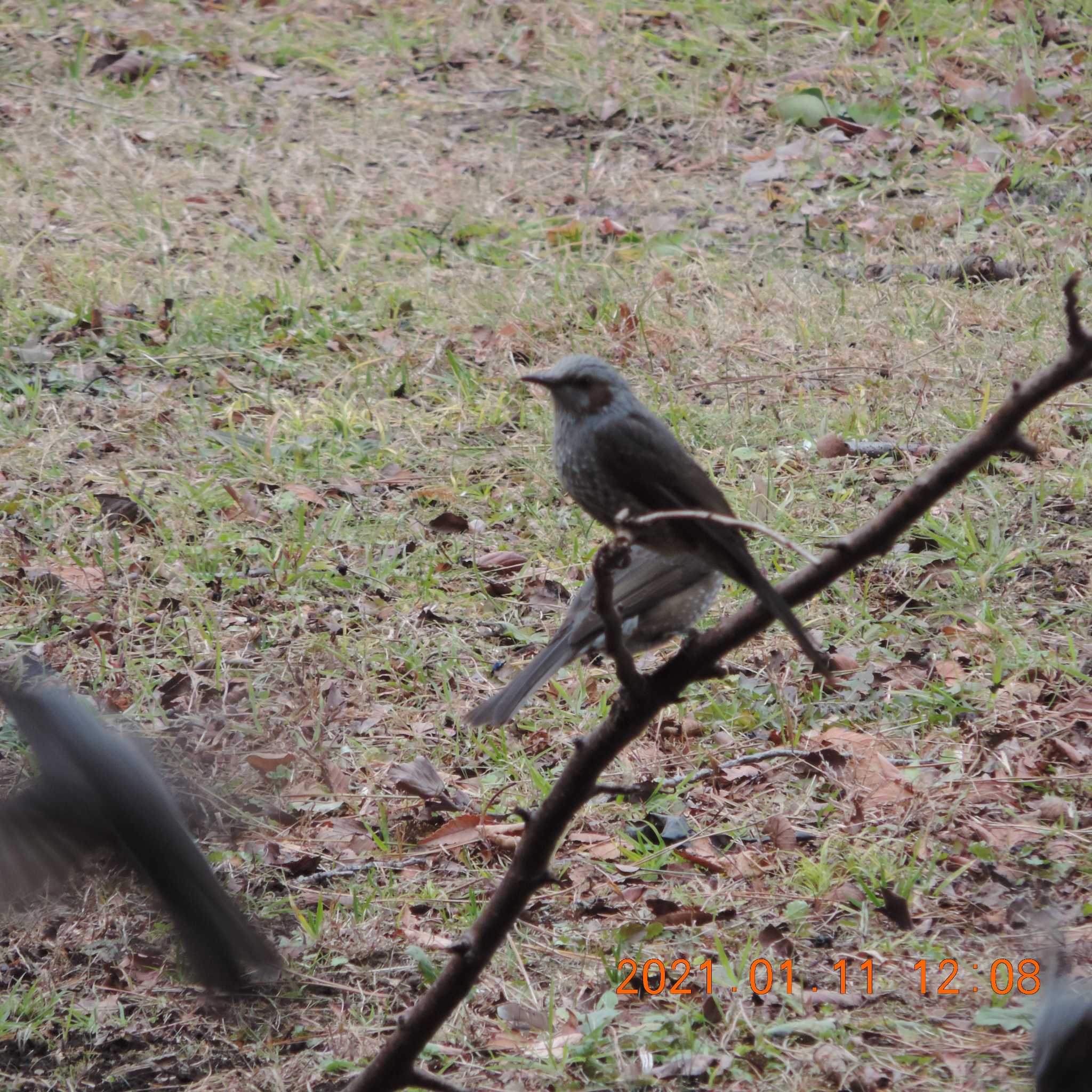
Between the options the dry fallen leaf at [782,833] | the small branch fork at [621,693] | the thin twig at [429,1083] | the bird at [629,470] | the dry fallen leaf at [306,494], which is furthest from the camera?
the dry fallen leaf at [306,494]

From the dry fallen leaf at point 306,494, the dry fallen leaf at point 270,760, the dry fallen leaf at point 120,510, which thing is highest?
the dry fallen leaf at point 306,494

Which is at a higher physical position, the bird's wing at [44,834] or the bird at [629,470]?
the bird at [629,470]

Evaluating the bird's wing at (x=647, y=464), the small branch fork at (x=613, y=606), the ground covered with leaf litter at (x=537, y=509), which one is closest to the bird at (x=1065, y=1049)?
the ground covered with leaf litter at (x=537, y=509)

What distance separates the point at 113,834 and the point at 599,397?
112cm

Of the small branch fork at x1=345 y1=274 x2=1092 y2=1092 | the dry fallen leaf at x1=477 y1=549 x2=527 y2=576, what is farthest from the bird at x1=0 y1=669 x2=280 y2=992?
the dry fallen leaf at x1=477 y1=549 x2=527 y2=576

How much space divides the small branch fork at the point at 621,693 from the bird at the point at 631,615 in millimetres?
1176

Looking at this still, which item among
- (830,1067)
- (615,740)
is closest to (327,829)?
(830,1067)

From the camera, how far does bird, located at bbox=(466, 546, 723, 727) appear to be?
10.1 feet

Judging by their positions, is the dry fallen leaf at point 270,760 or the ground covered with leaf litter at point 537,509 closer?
the ground covered with leaf litter at point 537,509

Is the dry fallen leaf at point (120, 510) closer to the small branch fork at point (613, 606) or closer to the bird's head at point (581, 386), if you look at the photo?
the bird's head at point (581, 386)

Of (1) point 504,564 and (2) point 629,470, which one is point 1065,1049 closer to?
(2) point 629,470

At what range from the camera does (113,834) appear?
6.97 feet

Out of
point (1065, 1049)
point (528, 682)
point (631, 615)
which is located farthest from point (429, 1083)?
point (631, 615)

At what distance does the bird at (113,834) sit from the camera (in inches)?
82.4
